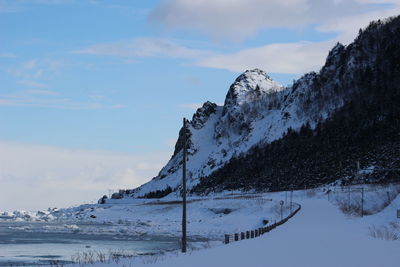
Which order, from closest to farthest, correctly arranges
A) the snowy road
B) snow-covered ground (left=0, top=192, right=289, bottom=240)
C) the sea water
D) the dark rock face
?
1. the snowy road
2. the sea water
3. snow-covered ground (left=0, top=192, right=289, bottom=240)
4. the dark rock face

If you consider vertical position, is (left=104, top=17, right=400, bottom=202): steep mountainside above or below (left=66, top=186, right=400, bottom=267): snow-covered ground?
above

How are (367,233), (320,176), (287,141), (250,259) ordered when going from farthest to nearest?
1. (287,141)
2. (320,176)
3. (367,233)
4. (250,259)

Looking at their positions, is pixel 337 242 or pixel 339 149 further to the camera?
pixel 339 149

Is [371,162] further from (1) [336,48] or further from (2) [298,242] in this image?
(2) [298,242]

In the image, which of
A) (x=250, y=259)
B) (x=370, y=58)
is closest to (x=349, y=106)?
(x=370, y=58)

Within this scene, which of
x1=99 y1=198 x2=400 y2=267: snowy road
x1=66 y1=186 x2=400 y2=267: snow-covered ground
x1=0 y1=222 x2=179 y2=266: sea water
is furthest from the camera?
x1=0 y1=222 x2=179 y2=266: sea water

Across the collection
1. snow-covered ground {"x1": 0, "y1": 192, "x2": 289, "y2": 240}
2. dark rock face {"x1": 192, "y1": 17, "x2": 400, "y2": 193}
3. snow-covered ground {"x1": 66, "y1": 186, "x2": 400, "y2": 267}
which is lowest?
snow-covered ground {"x1": 0, "y1": 192, "x2": 289, "y2": 240}

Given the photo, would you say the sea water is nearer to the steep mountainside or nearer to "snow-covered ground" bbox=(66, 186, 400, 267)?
"snow-covered ground" bbox=(66, 186, 400, 267)

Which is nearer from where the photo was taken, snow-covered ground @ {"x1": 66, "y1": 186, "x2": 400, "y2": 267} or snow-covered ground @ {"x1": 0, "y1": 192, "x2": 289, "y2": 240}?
snow-covered ground @ {"x1": 66, "y1": 186, "x2": 400, "y2": 267}

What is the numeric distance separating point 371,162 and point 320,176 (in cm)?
1373

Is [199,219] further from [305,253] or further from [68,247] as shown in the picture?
[305,253]

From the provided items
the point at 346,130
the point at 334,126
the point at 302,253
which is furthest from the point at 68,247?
the point at 334,126

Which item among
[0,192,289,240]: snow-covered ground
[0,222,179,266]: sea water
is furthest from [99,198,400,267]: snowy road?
[0,192,289,240]: snow-covered ground

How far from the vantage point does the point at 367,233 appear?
32.0 meters
